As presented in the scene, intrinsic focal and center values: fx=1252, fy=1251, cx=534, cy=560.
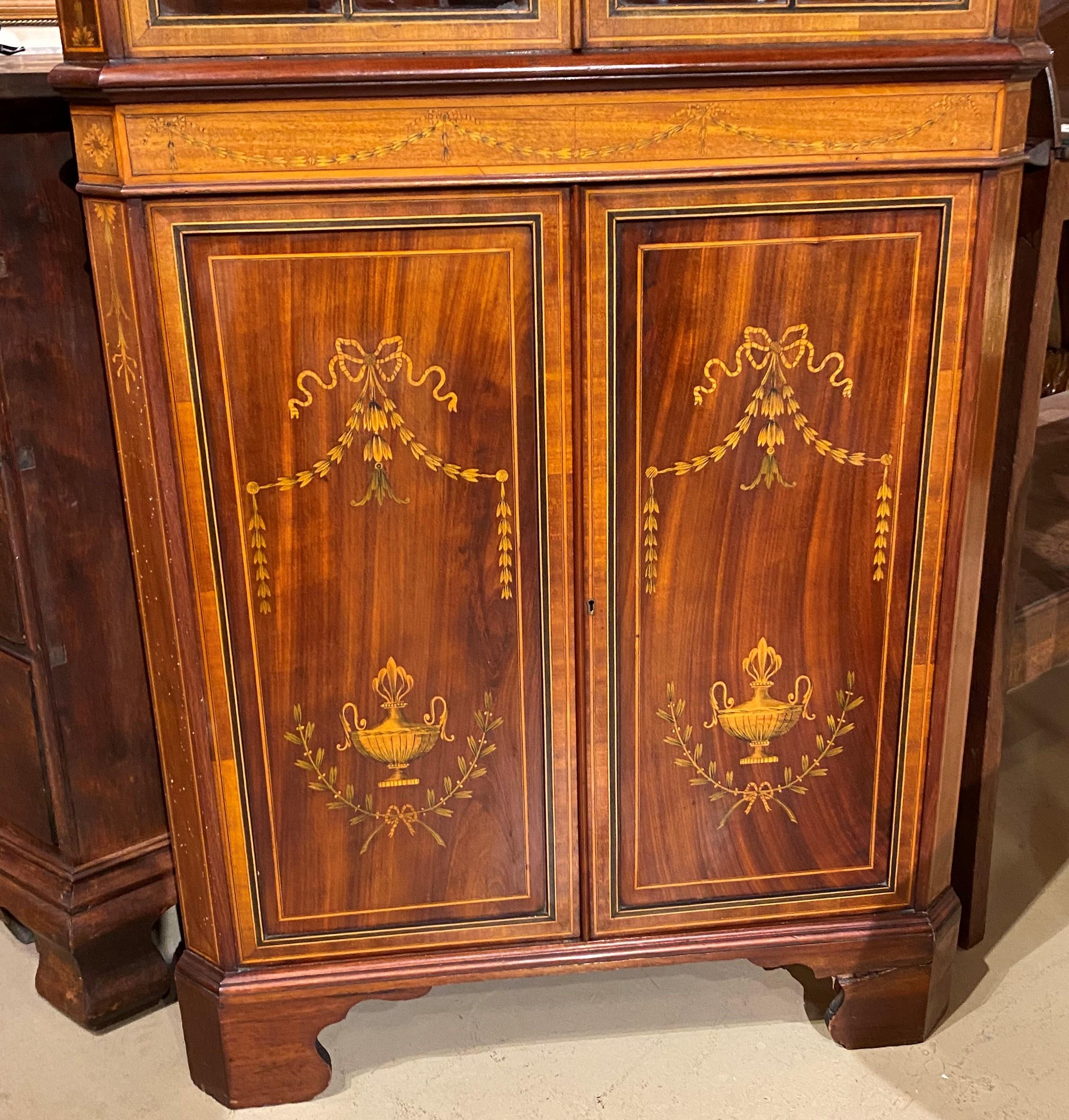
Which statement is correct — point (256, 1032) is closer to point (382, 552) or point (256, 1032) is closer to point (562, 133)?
point (382, 552)

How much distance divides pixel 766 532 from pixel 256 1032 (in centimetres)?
93

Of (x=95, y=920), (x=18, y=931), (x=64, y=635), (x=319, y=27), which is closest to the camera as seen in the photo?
(x=319, y=27)

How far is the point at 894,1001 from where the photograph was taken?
5.66ft

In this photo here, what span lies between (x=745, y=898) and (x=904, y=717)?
322 mm

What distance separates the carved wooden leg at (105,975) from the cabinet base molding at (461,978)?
18cm

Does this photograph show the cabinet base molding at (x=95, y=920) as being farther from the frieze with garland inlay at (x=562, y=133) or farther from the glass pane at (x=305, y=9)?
the glass pane at (x=305, y=9)

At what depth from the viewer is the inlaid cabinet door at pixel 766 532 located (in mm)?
1371

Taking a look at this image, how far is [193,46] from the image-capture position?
1.24 meters

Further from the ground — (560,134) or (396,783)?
(560,134)

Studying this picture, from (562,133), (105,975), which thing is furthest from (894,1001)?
(562,133)

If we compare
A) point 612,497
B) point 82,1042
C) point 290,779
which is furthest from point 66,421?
point 82,1042

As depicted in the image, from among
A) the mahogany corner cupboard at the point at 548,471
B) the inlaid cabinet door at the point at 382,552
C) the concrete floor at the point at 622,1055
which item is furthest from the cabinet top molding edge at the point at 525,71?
the concrete floor at the point at 622,1055

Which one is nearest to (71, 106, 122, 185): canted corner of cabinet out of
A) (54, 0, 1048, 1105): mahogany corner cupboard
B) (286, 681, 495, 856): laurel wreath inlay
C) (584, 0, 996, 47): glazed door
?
(54, 0, 1048, 1105): mahogany corner cupboard

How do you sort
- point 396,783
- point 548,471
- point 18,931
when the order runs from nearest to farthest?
point 548,471 < point 396,783 < point 18,931
